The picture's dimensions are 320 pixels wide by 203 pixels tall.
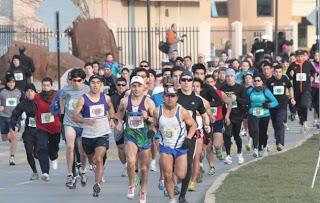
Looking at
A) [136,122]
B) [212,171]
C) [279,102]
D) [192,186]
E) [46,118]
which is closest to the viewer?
[136,122]

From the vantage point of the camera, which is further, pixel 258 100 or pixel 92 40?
pixel 92 40

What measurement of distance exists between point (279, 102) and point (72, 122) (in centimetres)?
637

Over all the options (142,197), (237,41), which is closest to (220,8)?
(237,41)

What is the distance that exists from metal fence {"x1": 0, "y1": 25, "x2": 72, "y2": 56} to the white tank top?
84.6 ft

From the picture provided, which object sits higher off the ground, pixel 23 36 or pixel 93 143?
pixel 23 36

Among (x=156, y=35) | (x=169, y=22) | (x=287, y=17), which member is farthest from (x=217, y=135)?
(x=287, y=17)

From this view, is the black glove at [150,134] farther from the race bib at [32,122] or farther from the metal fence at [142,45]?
the metal fence at [142,45]

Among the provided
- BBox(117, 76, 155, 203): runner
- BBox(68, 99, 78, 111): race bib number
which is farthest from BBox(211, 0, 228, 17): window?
BBox(117, 76, 155, 203): runner

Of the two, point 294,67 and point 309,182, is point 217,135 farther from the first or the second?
point 294,67

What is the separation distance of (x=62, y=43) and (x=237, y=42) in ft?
96.5

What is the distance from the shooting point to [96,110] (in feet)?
51.3

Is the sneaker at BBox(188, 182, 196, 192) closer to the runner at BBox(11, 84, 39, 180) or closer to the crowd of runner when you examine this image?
the crowd of runner

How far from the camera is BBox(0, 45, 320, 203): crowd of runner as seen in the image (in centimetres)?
1416

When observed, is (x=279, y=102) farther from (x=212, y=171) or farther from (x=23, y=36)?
(x=23, y=36)
